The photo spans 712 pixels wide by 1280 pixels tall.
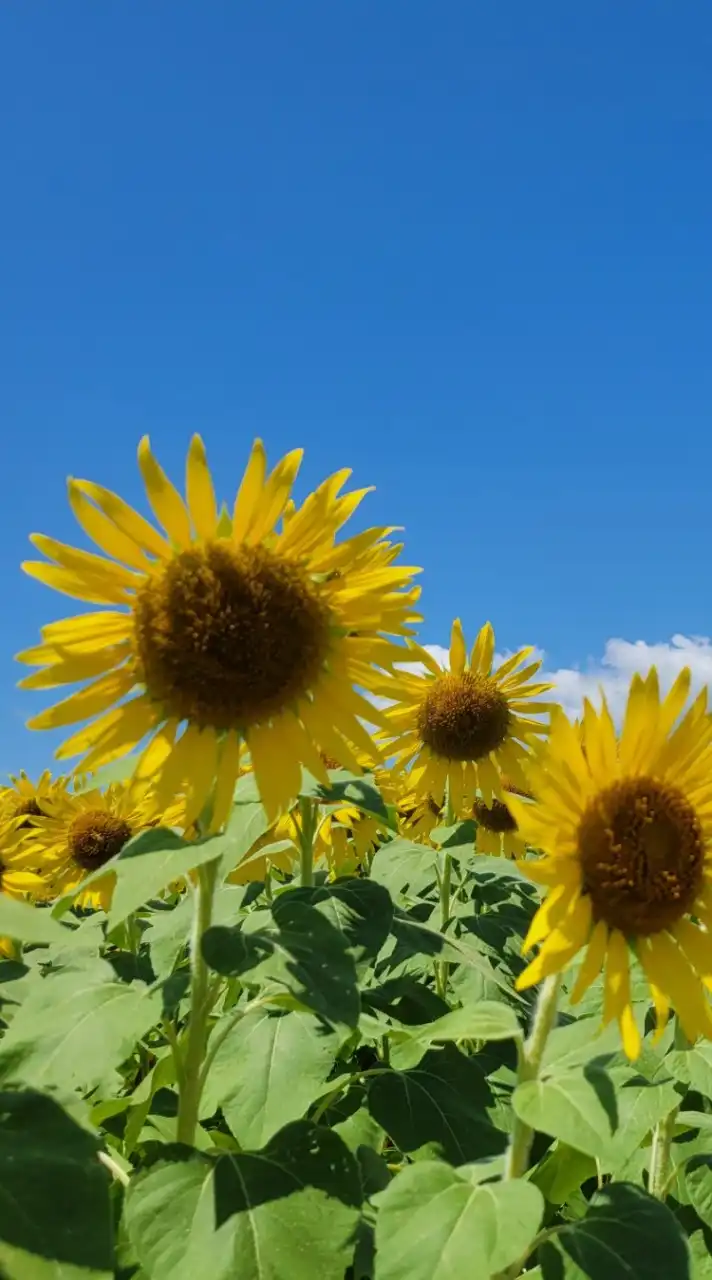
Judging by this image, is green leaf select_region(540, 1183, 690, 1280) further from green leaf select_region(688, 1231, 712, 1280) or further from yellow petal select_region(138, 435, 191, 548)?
yellow petal select_region(138, 435, 191, 548)

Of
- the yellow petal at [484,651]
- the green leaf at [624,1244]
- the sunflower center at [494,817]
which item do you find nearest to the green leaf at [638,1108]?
the green leaf at [624,1244]

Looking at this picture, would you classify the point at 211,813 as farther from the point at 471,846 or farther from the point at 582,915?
the point at 471,846

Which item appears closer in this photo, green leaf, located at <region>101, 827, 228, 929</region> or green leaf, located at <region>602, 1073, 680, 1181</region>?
green leaf, located at <region>101, 827, 228, 929</region>

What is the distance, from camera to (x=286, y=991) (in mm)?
2559

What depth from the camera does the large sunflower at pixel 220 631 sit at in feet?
8.48

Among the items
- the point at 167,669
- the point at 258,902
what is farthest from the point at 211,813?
the point at 258,902

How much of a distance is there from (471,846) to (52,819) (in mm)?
3135

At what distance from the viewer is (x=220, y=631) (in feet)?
8.43

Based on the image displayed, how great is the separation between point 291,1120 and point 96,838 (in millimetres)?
4063

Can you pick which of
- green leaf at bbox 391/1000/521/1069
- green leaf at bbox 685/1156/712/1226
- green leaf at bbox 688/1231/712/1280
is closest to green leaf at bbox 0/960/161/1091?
green leaf at bbox 391/1000/521/1069

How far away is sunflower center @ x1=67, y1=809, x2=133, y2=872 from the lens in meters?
6.21

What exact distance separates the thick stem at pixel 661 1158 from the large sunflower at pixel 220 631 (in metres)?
1.67

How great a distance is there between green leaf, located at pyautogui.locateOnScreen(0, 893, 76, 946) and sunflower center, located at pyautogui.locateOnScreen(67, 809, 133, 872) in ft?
14.4

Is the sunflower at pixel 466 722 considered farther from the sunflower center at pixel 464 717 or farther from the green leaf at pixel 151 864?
the green leaf at pixel 151 864
